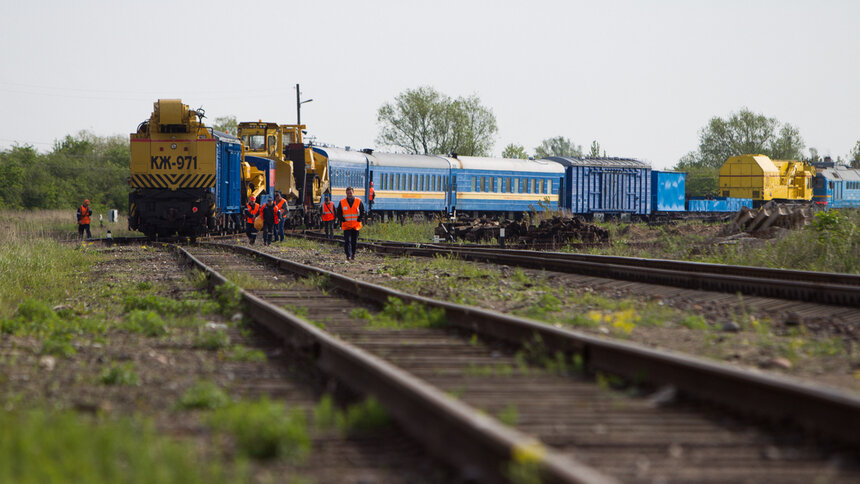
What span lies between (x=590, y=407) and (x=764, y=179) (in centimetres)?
4651

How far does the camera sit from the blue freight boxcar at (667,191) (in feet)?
156

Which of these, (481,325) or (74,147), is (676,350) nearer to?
(481,325)

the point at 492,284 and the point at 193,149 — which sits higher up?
the point at 193,149

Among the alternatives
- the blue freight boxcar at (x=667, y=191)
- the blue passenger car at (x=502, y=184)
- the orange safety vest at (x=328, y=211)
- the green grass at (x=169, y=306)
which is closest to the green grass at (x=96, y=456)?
the green grass at (x=169, y=306)

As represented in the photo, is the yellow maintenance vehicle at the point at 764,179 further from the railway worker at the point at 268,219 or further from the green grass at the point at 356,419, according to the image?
the green grass at the point at 356,419

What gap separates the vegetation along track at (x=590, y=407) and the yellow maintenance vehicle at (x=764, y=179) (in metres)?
44.2

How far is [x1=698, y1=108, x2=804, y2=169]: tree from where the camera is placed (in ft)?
353

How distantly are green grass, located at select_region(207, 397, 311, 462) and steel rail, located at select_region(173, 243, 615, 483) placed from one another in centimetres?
50

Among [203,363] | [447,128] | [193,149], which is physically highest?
[447,128]

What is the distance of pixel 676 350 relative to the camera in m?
6.50

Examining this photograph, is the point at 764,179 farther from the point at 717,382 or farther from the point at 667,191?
the point at 717,382

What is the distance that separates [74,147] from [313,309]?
274 ft

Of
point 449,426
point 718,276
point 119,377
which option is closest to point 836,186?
point 718,276

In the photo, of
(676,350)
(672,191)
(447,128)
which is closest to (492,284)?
(676,350)
